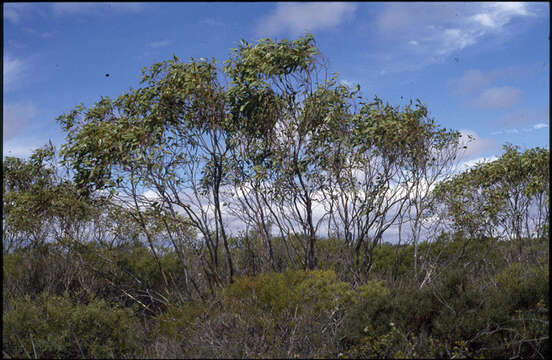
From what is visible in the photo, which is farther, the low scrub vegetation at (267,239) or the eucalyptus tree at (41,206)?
the eucalyptus tree at (41,206)

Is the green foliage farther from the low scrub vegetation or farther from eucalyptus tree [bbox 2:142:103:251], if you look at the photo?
eucalyptus tree [bbox 2:142:103:251]

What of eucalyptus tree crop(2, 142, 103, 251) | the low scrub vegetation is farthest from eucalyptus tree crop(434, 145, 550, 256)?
eucalyptus tree crop(2, 142, 103, 251)

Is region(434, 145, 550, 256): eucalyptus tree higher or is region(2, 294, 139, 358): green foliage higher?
region(434, 145, 550, 256): eucalyptus tree

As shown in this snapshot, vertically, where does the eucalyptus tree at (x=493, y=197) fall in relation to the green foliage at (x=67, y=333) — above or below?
above

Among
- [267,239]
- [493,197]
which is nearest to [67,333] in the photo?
[267,239]

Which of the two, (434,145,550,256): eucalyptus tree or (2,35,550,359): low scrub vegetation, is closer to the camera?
(2,35,550,359): low scrub vegetation

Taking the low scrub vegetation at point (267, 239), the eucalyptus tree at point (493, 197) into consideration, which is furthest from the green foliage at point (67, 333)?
the eucalyptus tree at point (493, 197)

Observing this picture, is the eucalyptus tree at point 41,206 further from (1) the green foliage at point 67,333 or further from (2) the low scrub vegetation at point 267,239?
(1) the green foliage at point 67,333

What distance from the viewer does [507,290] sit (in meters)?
7.12

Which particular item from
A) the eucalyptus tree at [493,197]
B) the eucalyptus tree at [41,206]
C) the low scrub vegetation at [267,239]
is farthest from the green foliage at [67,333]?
the eucalyptus tree at [493,197]

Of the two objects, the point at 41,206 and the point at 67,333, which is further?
the point at 41,206

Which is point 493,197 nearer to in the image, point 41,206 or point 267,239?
point 267,239

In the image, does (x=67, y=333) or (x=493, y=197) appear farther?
(x=493, y=197)

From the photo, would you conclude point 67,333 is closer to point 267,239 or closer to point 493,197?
point 267,239
